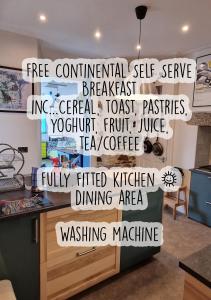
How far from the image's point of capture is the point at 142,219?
2.19m

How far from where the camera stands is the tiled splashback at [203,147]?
356 centimetres

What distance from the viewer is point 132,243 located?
2.13 m

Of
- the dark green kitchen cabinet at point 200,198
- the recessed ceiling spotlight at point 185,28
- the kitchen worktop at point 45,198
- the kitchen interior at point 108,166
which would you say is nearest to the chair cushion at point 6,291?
the kitchen interior at point 108,166

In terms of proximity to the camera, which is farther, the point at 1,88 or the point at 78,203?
the point at 1,88

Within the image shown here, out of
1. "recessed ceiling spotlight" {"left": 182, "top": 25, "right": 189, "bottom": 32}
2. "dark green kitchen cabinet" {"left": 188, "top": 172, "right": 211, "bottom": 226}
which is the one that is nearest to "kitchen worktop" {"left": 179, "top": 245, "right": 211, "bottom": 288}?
"dark green kitchen cabinet" {"left": 188, "top": 172, "right": 211, "bottom": 226}

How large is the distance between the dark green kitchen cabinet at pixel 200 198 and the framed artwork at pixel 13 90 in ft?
8.90

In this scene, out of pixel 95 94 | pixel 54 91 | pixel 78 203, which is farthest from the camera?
pixel 54 91

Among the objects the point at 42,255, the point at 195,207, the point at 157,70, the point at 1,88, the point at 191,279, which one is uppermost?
the point at 157,70

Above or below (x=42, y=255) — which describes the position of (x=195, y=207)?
below

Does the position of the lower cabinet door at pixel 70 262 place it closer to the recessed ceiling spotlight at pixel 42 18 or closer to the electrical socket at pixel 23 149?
the electrical socket at pixel 23 149

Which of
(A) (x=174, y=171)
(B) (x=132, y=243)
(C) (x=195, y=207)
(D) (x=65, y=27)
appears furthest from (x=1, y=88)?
(C) (x=195, y=207)

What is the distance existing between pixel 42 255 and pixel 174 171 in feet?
9.38

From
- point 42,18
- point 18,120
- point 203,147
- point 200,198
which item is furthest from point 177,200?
point 42,18

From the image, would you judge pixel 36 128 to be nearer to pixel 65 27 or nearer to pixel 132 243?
pixel 65 27
